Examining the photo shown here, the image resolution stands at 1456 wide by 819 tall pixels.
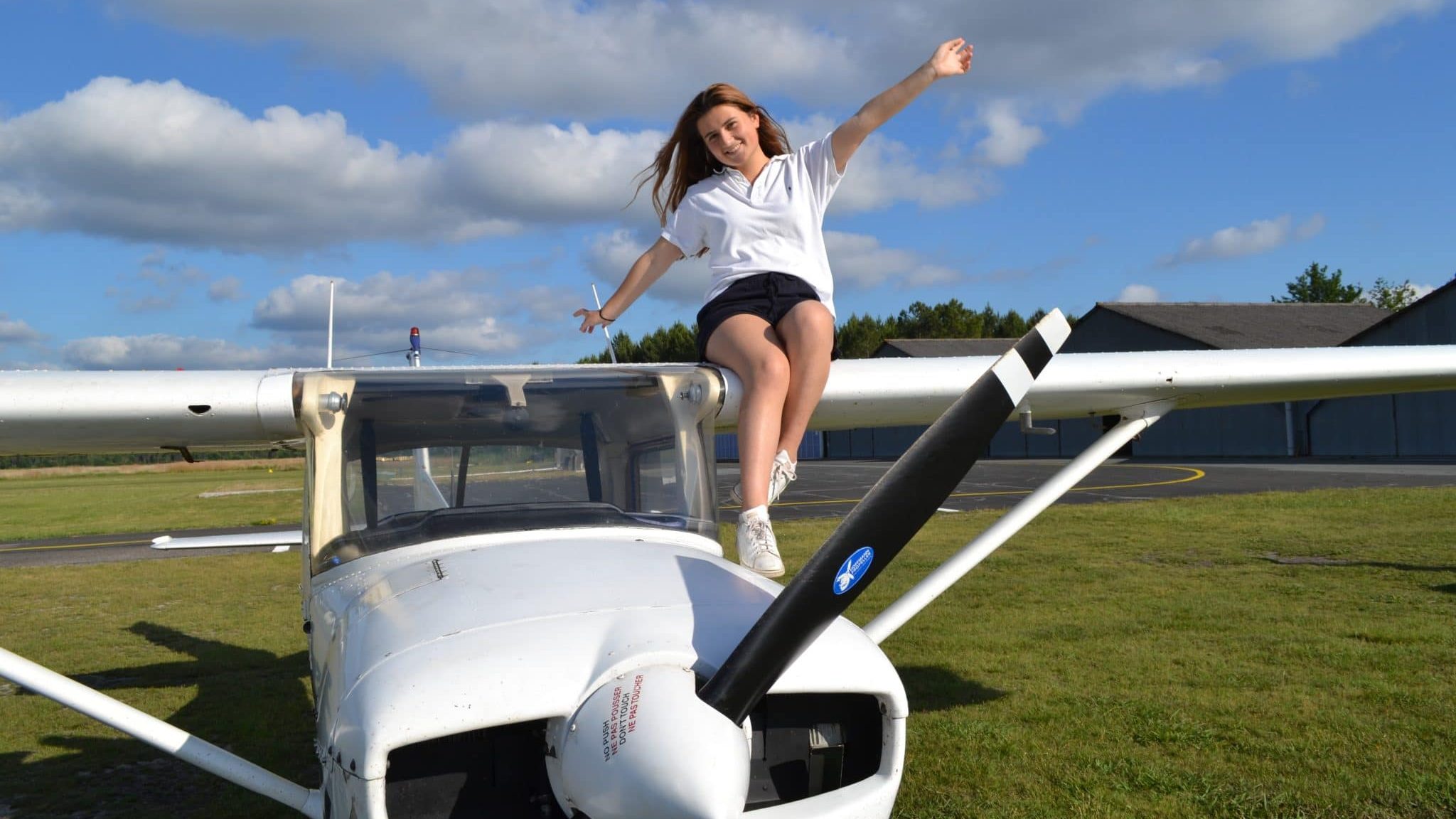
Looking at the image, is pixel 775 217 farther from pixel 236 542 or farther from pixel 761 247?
pixel 236 542

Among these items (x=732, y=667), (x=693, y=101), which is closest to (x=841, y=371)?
(x=693, y=101)

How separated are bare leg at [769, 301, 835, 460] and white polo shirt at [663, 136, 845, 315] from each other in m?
0.13

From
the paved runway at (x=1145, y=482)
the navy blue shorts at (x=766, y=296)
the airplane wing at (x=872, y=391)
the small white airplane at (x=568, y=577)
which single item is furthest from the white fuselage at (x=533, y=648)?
the paved runway at (x=1145, y=482)

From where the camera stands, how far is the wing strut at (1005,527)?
3582mm

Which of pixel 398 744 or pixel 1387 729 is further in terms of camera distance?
pixel 1387 729

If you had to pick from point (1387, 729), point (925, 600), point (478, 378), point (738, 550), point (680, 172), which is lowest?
point (1387, 729)

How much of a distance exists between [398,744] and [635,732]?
439 mm

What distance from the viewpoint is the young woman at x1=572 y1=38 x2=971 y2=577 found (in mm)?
3000

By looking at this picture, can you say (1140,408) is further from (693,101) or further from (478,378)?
(478,378)

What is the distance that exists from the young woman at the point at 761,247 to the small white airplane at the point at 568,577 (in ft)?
0.77

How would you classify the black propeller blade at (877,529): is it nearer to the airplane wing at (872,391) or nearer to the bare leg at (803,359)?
the bare leg at (803,359)

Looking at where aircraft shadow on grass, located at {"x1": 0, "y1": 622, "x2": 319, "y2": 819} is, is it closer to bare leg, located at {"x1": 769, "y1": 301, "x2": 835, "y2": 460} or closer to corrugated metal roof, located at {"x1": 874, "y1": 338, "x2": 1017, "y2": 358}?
bare leg, located at {"x1": 769, "y1": 301, "x2": 835, "y2": 460}

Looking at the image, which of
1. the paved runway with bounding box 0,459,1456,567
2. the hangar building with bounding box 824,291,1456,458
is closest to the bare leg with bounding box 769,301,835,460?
the paved runway with bounding box 0,459,1456,567

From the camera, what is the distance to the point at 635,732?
68.2 inches
